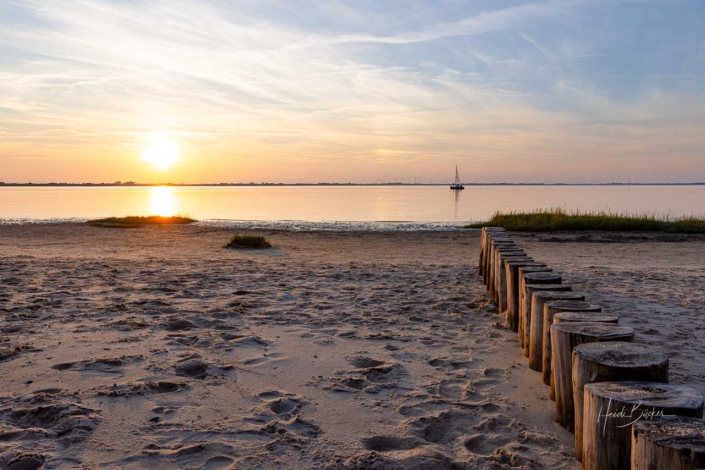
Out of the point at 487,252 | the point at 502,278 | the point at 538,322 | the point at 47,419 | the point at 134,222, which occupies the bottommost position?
the point at 47,419

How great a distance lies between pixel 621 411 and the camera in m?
2.27

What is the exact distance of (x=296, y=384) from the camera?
403 centimetres

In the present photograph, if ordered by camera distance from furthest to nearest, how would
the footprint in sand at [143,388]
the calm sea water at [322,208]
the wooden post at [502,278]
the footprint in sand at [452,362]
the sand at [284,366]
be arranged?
the calm sea water at [322,208] < the wooden post at [502,278] < the footprint in sand at [452,362] < the footprint in sand at [143,388] < the sand at [284,366]

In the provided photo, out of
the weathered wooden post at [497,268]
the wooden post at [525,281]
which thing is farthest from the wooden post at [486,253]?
the wooden post at [525,281]

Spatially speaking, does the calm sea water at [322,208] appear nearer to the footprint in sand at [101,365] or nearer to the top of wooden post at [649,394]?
the footprint in sand at [101,365]

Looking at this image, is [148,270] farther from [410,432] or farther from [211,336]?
[410,432]

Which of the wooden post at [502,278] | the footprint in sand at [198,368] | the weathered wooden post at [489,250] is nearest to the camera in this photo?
the footprint in sand at [198,368]

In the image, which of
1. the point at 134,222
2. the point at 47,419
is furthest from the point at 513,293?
the point at 134,222

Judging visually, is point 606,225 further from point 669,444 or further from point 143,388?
point 669,444

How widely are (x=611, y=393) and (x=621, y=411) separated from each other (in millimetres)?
100

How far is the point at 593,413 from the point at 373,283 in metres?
6.11

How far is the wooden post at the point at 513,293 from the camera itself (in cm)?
561

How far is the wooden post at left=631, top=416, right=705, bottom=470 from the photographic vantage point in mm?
1811

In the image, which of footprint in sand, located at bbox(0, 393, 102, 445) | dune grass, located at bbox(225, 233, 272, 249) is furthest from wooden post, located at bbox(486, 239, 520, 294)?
dune grass, located at bbox(225, 233, 272, 249)
